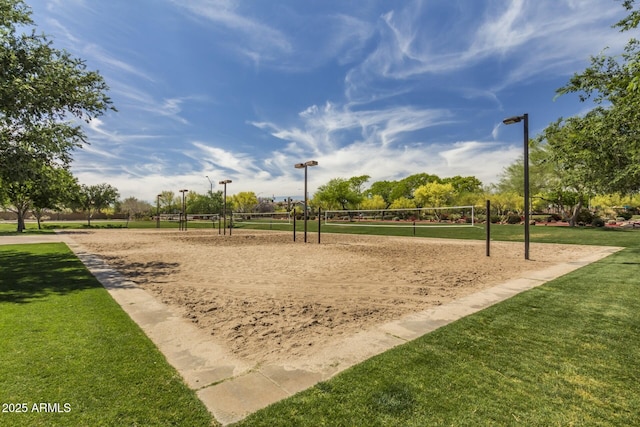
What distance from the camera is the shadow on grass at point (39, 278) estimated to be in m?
5.77

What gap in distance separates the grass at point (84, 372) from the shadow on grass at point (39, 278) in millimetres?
681

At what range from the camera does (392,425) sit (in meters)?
2.13

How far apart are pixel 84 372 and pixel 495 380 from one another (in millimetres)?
3923

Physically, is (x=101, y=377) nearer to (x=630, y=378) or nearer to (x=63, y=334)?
(x=63, y=334)

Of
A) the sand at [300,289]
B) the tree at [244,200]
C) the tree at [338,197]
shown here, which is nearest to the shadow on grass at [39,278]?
the sand at [300,289]

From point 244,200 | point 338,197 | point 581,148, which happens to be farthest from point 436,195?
point 244,200

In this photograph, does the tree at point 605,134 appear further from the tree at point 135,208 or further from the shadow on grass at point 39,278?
the tree at point 135,208

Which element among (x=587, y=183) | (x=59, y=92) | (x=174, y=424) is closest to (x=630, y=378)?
(x=174, y=424)

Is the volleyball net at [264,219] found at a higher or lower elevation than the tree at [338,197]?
lower

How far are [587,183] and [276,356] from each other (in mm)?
14750

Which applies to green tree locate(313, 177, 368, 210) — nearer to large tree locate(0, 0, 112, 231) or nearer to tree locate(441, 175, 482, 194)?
tree locate(441, 175, 482, 194)

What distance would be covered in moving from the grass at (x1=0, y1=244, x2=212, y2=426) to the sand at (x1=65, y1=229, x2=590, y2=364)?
0.95m

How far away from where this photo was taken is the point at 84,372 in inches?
110

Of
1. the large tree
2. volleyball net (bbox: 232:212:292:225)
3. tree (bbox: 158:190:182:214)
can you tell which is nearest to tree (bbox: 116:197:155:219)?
tree (bbox: 158:190:182:214)
